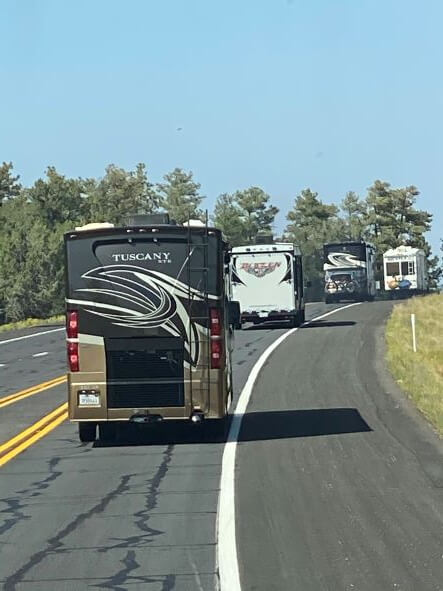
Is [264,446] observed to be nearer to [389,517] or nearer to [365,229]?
[389,517]

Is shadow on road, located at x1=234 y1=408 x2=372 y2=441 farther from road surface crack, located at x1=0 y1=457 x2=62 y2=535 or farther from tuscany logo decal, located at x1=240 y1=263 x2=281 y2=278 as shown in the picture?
tuscany logo decal, located at x1=240 y1=263 x2=281 y2=278

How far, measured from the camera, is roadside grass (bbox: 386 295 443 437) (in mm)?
19750

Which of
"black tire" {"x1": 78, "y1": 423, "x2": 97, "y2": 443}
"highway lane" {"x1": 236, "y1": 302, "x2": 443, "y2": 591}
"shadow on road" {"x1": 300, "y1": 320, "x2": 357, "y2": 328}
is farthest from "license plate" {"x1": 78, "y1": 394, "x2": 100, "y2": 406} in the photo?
"shadow on road" {"x1": 300, "y1": 320, "x2": 357, "y2": 328}

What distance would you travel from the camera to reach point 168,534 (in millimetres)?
9773

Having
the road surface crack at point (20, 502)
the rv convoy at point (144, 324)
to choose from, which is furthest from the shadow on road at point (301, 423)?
the road surface crack at point (20, 502)

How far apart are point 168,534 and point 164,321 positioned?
5674mm

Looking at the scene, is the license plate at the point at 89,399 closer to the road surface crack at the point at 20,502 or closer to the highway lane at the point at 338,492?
the road surface crack at the point at 20,502

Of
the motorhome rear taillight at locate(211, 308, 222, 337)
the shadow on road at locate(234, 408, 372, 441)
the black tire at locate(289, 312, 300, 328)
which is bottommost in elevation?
the shadow on road at locate(234, 408, 372, 441)

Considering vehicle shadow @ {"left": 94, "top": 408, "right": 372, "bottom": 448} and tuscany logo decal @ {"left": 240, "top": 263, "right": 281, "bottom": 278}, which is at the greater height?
tuscany logo decal @ {"left": 240, "top": 263, "right": 281, "bottom": 278}

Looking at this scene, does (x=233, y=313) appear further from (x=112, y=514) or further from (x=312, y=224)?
(x=312, y=224)

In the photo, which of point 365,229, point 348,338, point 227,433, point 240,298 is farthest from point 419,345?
point 365,229

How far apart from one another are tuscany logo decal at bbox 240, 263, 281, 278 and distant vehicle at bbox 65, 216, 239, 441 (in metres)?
27.6

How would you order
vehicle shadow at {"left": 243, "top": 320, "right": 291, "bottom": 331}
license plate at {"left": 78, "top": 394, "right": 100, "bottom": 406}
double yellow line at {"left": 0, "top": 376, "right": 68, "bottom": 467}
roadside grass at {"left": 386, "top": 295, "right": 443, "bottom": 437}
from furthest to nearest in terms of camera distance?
vehicle shadow at {"left": 243, "top": 320, "right": 291, "bottom": 331} → roadside grass at {"left": 386, "top": 295, "right": 443, "bottom": 437} → double yellow line at {"left": 0, "top": 376, "right": 68, "bottom": 467} → license plate at {"left": 78, "top": 394, "right": 100, "bottom": 406}

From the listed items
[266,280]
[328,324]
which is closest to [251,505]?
[266,280]
